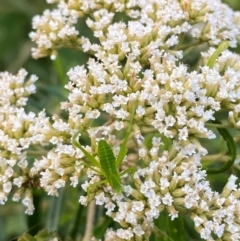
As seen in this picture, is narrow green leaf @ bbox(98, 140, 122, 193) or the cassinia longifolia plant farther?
the cassinia longifolia plant

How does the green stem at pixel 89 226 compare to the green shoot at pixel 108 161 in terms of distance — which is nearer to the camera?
the green shoot at pixel 108 161

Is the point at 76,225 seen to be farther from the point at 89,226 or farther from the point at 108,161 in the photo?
the point at 108,161

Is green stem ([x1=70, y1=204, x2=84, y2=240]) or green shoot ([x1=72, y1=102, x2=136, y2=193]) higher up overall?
green shoot ([x1=72, y1=102, x2=136, y2=193])

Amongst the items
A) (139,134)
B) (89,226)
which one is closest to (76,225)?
(89,226)

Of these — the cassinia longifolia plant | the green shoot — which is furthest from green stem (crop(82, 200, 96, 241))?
the green shoot

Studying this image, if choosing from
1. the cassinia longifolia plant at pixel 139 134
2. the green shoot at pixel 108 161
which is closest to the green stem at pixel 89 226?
the cassinia longifolia plant at pixel 139 134

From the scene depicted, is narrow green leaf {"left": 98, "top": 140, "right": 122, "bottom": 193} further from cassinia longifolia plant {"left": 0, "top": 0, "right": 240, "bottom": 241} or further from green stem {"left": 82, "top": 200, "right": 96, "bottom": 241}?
green stem {"left": 82, "top": 200, "right": 96, "bottom": 241}

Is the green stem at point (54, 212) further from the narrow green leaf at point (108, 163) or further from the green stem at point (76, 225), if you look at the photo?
the narrow green leaf at point (108, 163)
